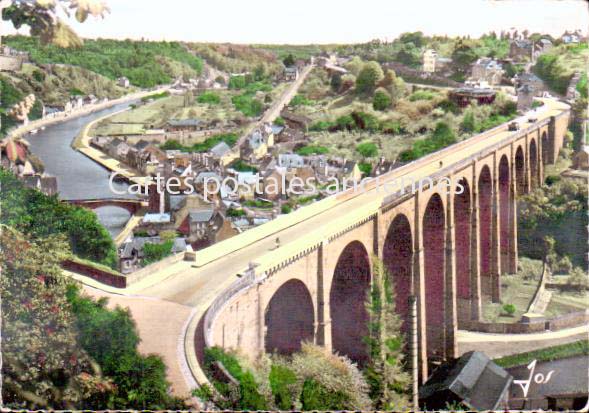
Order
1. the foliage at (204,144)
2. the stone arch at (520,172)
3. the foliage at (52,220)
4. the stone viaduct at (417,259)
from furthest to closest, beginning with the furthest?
the stone arch at (520,172)
the foliage at (204,144)
the stone viaduct at (417,259)
the foliage at (52,220)

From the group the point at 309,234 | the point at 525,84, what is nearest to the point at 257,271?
the point at 309,234

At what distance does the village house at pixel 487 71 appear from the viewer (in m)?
12.9

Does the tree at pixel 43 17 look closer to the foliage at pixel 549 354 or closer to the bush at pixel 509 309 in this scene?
the foliage at pixel 549 354

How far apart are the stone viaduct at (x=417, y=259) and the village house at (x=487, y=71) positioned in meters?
0.91

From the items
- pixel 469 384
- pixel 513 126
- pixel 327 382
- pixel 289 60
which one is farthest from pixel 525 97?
pixel 327 382

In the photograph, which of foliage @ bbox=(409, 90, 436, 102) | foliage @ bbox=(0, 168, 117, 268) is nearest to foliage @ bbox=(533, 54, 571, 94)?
foliage @ bbox=(409, 90, 436, 102)

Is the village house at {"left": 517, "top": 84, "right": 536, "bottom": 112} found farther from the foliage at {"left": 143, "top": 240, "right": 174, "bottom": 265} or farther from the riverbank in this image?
the foliage at {"left": 143, "top": 240, "right": 174, "bottom": 265}

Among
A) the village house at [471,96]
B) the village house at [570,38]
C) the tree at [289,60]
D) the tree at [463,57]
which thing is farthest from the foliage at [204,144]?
the village house at [570,38]

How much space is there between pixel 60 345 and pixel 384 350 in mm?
3978

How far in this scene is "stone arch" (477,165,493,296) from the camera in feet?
53.8

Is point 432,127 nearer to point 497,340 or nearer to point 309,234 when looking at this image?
point 309,234

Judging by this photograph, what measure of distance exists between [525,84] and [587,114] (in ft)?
8.00

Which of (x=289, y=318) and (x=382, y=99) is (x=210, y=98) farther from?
(x=289, y=318)

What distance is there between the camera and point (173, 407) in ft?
25.6
